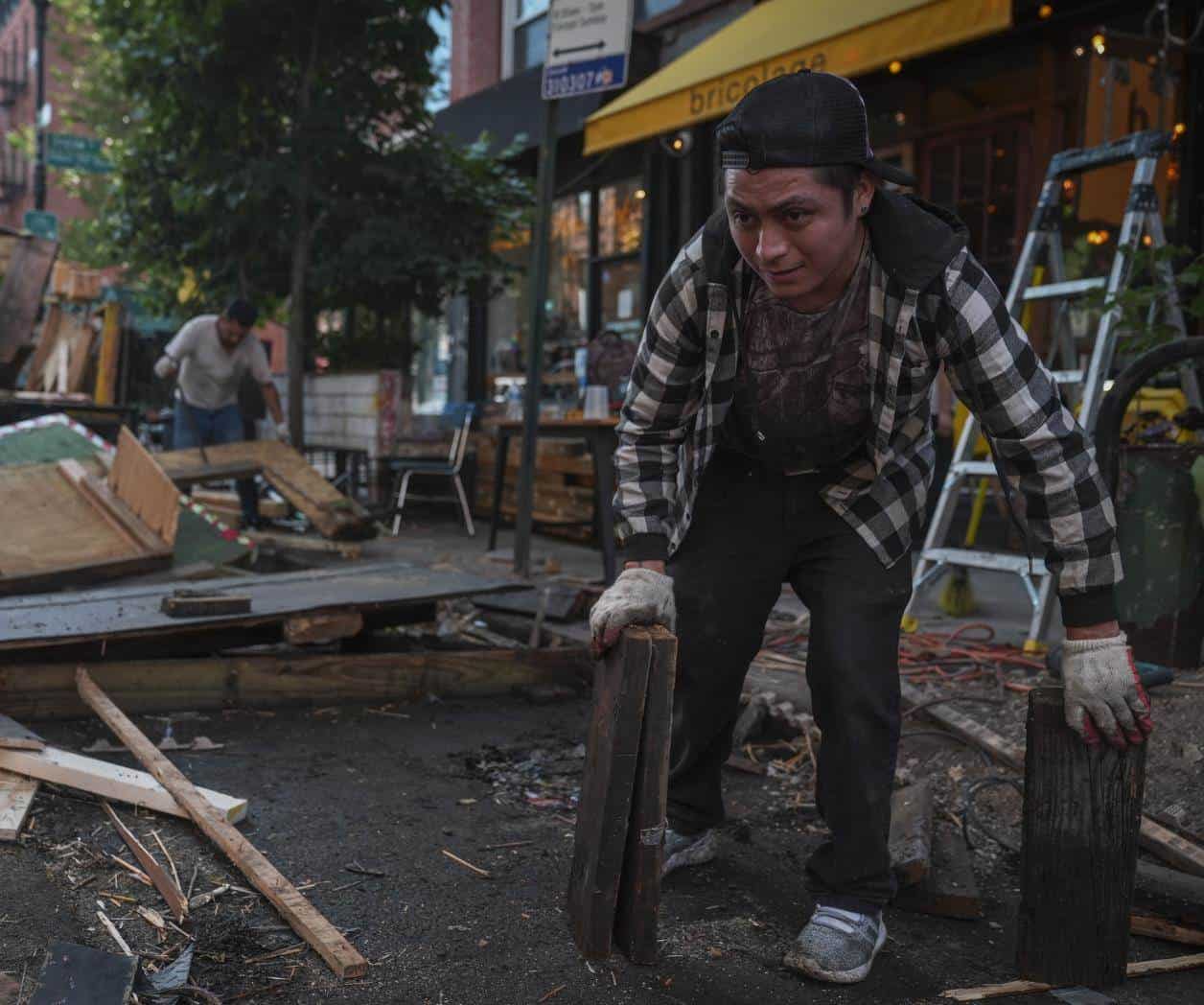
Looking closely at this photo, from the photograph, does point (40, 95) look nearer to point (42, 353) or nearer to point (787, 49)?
point (42, 353)

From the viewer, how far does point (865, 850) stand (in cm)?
257

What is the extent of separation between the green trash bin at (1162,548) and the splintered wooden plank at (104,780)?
3.20 m

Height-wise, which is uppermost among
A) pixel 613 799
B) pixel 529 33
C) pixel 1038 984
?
pixel 529 33

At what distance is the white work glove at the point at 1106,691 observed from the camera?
2.26 m

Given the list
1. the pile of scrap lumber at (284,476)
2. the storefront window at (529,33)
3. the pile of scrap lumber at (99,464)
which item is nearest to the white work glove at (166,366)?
the pile of scrap lumber at (284,476)

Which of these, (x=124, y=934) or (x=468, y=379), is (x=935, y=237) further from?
(x=468, y=379)

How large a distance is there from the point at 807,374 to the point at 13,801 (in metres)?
2.39

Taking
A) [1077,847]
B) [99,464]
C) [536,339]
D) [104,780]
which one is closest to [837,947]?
[1077,847]

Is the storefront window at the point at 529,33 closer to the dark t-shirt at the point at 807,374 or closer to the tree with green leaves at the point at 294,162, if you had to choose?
the tree with green leaves at the point at 294,162

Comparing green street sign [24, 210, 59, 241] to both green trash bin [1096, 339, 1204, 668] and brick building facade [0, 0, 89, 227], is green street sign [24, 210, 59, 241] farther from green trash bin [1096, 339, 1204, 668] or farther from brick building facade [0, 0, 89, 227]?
brick building facade [0, 0, 89, 227]

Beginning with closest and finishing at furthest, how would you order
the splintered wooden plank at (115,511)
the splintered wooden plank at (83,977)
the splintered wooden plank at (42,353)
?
the splintered wooden plank at (83,977) → the splintered wooden plank at (115,511) → the splintered wooden plank at (42,353)

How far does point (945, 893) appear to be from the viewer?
9.35 feet

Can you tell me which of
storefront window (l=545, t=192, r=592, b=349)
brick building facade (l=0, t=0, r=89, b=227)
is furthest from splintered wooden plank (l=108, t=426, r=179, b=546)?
brick building facade (l=0, t=0, r=89, b=227)

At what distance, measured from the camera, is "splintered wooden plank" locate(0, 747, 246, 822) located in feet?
10.6
